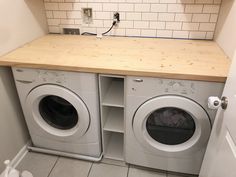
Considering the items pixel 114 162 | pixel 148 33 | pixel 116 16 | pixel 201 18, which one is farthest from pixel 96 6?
pixel 114 162

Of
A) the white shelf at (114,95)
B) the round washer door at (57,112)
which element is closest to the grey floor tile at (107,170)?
the round washer door at (57,112)

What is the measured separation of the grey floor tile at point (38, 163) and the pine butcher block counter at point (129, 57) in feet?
2.91

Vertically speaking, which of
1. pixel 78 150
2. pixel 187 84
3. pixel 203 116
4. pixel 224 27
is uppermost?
pixel 224 27

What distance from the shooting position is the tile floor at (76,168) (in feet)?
5.40

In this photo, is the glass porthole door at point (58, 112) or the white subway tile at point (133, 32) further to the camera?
the white subway tile at point (133, 32)

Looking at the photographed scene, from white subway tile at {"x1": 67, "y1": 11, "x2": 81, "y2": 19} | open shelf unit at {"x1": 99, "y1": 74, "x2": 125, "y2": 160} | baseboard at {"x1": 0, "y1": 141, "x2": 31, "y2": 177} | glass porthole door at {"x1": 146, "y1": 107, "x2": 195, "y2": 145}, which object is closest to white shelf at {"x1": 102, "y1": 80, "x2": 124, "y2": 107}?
open shelf unit at {"x1": 99, "y1": 74, "x2": 125, "y2": 160}

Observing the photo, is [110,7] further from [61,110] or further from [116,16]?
[61,110]

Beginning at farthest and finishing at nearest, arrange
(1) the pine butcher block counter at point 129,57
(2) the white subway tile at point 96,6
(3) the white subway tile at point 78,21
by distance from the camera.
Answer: (3) the white subway tile at point 78,21
(2) the white subway tile at point 96,6
(1) the pine butcher block counter at point 129,57

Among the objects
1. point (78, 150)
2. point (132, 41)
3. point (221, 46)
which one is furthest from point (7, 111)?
point (221, 46)

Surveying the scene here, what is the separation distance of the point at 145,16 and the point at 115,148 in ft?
3.94

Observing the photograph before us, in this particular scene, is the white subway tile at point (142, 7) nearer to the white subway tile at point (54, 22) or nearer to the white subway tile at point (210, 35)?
the white subway tile at point (210, 35)

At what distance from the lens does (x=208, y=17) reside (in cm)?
166

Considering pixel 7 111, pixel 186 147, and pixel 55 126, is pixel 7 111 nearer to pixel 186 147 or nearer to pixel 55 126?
pixel 55 126

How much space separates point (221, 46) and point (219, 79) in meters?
0.52
